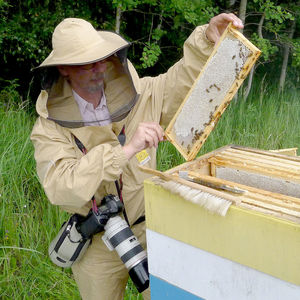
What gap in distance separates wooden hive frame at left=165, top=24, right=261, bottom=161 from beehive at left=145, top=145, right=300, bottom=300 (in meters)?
0.11

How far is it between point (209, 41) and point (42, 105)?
80 centimetres

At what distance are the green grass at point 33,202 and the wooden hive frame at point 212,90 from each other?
1505 millimetres

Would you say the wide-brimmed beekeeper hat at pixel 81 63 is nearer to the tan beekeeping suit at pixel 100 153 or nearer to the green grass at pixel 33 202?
the tan beekeeping suit at pixel 100 153

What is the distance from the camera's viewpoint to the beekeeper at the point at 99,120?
1.37 meters

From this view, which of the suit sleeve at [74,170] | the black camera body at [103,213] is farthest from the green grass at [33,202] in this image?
the suit sleeve at [74,170]

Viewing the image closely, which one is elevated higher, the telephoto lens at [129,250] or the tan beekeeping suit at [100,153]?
the tan beekeeping suit at [100,153]

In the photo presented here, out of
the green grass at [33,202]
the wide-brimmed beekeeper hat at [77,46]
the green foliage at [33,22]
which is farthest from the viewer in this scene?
the green foliage at [33,22]

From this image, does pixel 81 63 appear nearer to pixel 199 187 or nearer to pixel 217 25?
pixel 217 25

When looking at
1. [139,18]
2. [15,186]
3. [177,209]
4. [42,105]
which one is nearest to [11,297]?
[15,186]

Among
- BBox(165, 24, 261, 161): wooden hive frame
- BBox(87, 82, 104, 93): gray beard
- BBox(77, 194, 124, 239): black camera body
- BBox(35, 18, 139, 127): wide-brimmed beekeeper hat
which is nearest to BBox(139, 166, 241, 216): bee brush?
BBox(165, 24, 261, 161): wooden hive frame

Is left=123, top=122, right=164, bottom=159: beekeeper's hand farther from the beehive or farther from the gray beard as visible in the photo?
the gray beard

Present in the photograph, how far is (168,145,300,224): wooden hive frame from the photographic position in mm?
919

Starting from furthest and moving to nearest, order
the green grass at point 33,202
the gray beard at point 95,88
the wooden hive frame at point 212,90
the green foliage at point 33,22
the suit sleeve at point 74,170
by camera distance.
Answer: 1. the green foliage at point 33,22
2. the green grass at point 33,202
3. the gray beard at point 95,88
4. the suit sleeve at point 74,170
5. the wooden hive frame at point 212,90

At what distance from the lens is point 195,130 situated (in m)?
1.32
